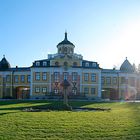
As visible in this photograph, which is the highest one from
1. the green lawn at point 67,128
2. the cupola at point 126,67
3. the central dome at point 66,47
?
the central dome at point 66,47

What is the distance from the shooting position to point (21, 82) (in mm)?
64938

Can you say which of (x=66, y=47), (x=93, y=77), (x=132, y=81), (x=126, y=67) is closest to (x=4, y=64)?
(x=66, y=47)

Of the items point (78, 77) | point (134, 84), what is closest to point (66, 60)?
point (78, 77)

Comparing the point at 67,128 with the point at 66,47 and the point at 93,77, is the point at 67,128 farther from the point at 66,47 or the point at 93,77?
the point at 66,47

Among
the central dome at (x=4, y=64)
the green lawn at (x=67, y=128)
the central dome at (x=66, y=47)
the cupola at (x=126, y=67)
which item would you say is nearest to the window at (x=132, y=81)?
the cupola at (x=126, y=67)

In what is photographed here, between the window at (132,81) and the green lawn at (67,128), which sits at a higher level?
the window at (132,81)

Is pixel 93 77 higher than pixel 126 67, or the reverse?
pixel 126 67

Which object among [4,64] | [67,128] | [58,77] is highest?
[4,64]

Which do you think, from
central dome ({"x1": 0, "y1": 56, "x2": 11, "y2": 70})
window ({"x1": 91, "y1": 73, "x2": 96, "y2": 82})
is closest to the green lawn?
window ({"x1": 91, "y1": 73, "x2": 96, "y2": 82})

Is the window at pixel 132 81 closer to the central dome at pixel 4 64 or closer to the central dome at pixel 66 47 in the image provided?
the central dome at pixel 66 47

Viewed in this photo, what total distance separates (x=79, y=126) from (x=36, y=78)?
1747 inches

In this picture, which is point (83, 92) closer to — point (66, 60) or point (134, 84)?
point (66, 60)

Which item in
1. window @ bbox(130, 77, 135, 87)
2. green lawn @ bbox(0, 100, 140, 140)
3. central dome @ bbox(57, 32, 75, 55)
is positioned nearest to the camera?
green lawn @ bbox(0, 100, 140, 140)

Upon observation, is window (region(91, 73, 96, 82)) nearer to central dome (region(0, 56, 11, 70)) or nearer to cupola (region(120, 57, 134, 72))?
cupola (region(120, 57, 134, 72))
